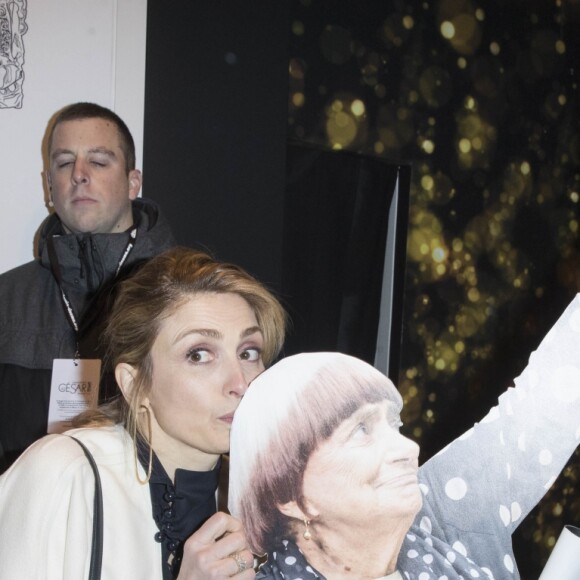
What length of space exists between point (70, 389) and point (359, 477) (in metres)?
1.03

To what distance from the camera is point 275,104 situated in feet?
8.30

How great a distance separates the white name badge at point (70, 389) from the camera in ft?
6.35

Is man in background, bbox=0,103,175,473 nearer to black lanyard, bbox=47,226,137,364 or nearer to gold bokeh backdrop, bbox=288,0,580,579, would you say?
black lanyard, bbox=47,226,137,364

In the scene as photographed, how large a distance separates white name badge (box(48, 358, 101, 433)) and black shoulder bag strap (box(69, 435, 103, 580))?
75 cm

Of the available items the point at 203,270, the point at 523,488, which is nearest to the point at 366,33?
the point at 203,270

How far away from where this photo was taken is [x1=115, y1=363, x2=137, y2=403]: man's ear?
125cm

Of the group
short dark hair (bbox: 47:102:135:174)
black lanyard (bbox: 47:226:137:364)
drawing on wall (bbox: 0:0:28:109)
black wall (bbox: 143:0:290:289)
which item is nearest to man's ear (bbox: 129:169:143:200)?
short dark hair (bbox: 47:102:135:174)

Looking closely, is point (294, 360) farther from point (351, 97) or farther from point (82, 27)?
point (351, 97)

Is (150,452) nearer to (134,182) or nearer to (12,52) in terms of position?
(134,182)

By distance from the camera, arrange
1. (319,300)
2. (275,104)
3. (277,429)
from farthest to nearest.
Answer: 1. (319,300)
2. (275,104)
3. (277,429)

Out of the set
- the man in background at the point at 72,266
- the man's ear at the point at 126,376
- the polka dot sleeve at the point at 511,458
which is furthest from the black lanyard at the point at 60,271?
the polka dot sleeve at the point at 511,458

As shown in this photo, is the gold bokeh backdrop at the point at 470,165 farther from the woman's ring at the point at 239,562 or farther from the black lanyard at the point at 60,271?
the woman's ring at the point at 239,562

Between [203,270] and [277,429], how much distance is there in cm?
26

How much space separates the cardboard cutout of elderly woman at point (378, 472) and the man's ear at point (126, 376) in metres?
0.20
